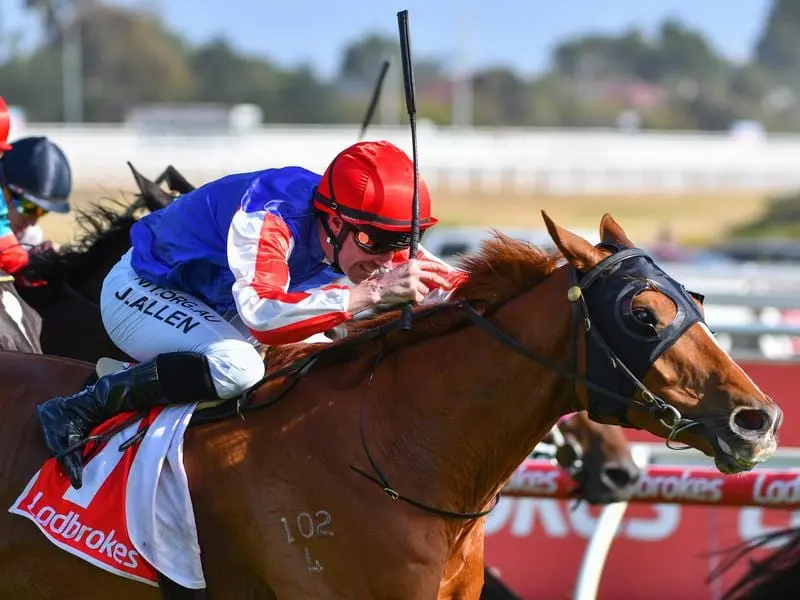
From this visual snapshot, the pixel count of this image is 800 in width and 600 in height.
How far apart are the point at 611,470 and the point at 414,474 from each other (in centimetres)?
214

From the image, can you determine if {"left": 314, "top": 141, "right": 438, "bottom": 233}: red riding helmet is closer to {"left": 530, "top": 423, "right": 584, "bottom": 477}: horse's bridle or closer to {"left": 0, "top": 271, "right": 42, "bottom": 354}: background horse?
{"left": 0, "top": 271, "right": 42, "bottom": 354}: background horse

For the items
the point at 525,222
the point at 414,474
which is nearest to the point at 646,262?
the point at 414,474

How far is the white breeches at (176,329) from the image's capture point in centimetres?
362

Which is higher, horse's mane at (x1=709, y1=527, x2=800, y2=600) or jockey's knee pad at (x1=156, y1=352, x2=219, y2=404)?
jockey's knee pad at (x1=156, y1=352, x2=219, y2=404)

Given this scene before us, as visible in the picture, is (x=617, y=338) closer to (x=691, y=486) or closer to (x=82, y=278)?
(x=691, y=486)

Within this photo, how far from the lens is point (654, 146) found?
4409 cm

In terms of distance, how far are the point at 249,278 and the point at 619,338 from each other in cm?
102

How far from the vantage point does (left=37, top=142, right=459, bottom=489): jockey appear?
3.49 meters

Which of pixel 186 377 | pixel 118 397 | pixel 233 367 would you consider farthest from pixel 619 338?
pixel 118 397

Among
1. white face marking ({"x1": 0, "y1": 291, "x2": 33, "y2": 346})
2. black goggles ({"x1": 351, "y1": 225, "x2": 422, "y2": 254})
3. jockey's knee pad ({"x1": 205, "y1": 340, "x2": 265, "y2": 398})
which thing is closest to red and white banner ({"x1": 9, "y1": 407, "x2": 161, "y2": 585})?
jockey's knee pad ({"x1": 205, "y1": 340, "x2": 265, "y2": 398})

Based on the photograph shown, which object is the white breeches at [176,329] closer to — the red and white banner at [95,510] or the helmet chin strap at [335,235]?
the red and white banner at [95,510]

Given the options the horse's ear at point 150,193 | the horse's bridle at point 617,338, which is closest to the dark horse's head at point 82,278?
the horse's ear at point 150,193

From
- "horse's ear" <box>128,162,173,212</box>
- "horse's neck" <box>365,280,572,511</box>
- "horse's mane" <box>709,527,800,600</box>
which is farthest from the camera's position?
"horse's ear" <box>128,162,173,212</box>

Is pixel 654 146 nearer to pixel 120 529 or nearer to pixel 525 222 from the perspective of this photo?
pixel 525 222
